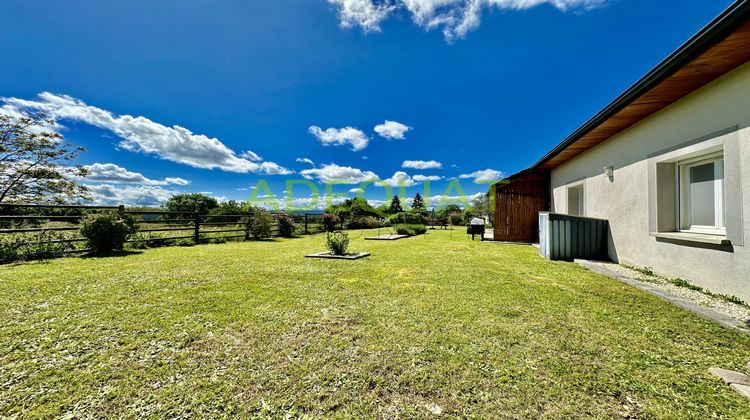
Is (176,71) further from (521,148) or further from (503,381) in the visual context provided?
(521,148)

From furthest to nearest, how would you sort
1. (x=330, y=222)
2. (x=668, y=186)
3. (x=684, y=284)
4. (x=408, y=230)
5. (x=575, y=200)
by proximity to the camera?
(x=330, y=222) → (x=408, y=230) → (x=575, y=200) → (x=668, y=186) → (x=684, y=284)

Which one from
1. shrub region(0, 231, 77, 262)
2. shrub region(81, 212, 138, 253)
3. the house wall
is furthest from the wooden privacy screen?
shrub region(0, 231, 77, 262)

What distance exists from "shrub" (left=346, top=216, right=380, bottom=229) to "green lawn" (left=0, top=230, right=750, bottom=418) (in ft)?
55.1

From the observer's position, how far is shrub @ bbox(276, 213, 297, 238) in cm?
1418

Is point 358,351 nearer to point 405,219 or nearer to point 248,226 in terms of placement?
point 248,226

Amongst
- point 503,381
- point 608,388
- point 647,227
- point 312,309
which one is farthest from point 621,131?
point 312,309

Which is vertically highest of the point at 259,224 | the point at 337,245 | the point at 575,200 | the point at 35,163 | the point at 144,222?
the point at 35,163

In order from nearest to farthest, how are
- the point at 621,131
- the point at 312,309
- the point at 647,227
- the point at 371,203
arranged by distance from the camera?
the point at 312,309 → the point at 647,227 → the point at 621,131 → the point at 371,203

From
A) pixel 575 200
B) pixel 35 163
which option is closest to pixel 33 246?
pixel 35 163

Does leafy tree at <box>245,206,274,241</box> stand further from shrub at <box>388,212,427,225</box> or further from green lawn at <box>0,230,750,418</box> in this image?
shrub at <box>388,212,427,225</box>

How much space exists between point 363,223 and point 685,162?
18.4 m

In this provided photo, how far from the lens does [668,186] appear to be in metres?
4.82

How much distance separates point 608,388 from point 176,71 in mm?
13209

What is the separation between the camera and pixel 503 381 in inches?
71.7
